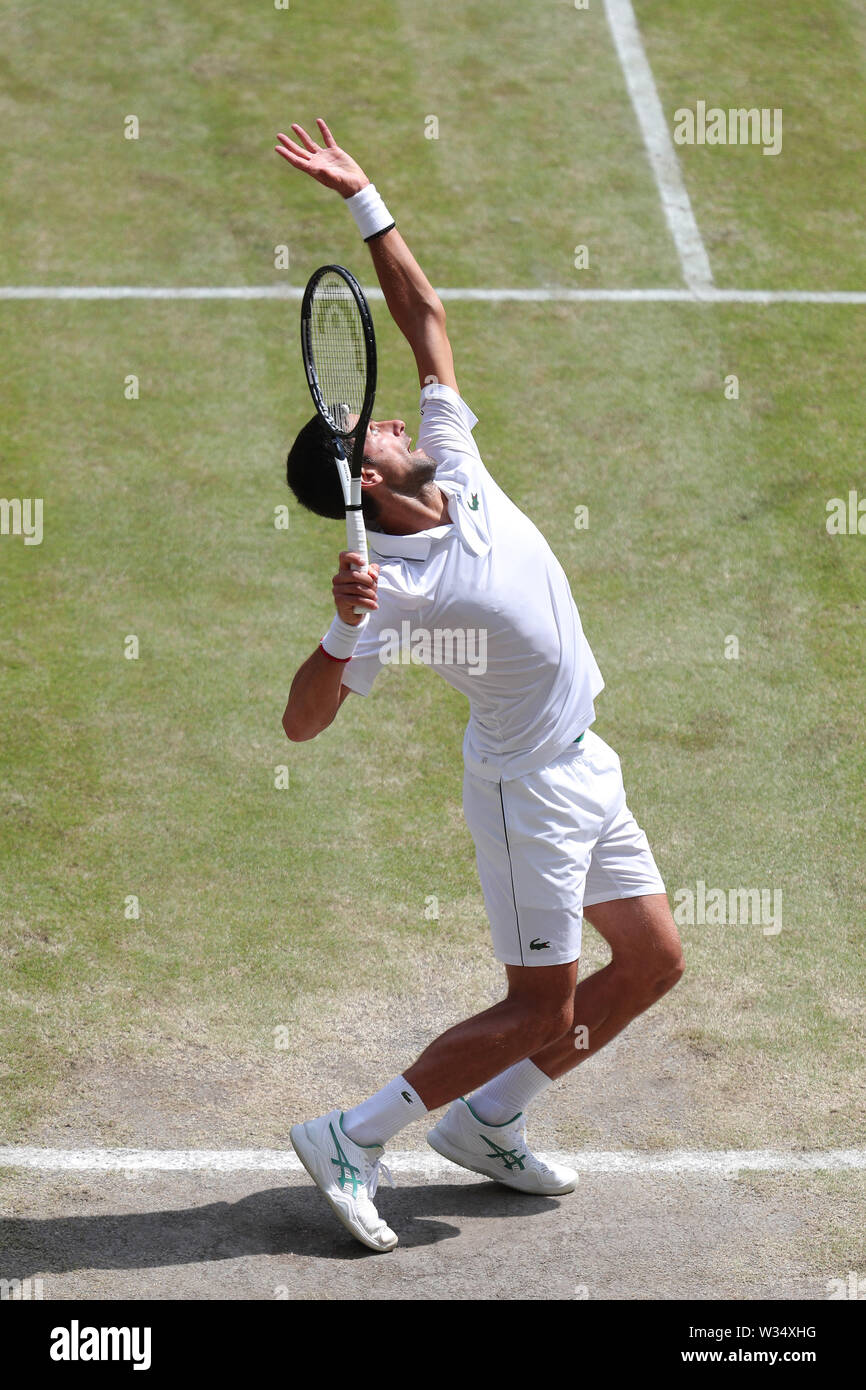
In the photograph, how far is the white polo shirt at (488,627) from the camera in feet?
15.5

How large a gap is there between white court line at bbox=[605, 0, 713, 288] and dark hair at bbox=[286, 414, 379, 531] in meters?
6.58

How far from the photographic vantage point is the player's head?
4.73 meters

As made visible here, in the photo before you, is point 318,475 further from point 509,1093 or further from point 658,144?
point 658,144

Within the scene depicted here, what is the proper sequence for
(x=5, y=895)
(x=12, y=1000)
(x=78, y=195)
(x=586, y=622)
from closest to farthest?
(x=12, y=1000) → (x=5, y=895) → (x=586, y=622) → (x=78, y=195)

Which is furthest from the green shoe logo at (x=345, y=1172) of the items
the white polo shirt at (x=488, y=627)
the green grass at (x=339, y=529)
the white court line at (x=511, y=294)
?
the white court line at (x=511, y=294)

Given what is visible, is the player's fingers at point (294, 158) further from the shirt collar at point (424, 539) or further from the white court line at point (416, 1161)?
the white court line at point (416, 1161)

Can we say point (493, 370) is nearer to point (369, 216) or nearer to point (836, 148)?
point (836, 148)

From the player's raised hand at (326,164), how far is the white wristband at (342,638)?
178cm

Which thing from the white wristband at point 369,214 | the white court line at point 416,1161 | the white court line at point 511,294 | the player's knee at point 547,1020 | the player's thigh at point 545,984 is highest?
Answer: the white wristband at point 369,214

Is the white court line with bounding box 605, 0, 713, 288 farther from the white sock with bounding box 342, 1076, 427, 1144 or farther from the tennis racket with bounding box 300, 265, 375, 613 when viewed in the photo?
the white sock with bounding box 342, 1076, 427, 1144

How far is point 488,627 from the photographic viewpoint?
478cm
